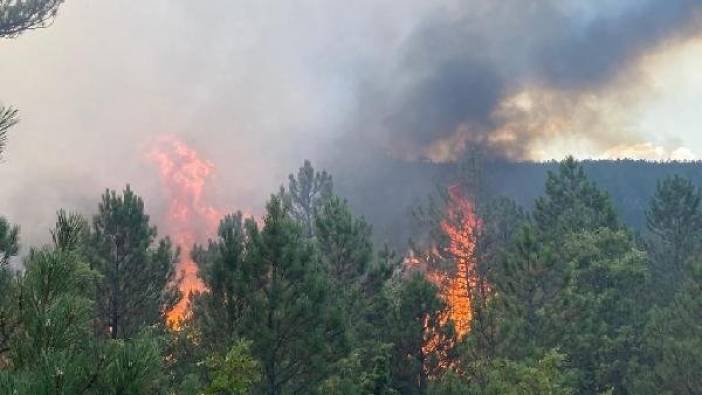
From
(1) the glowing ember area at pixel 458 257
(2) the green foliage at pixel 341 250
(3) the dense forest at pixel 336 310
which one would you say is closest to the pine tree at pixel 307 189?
(1) the glowing ember area at pixel 458 257

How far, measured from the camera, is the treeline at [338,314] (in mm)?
4211

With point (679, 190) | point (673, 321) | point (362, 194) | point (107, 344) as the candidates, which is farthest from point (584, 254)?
point (362, 194)

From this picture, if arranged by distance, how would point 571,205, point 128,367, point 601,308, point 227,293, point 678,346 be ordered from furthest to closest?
point 571,205 → point 601,308 → point 678,346 → point 227,293 → point 128,367

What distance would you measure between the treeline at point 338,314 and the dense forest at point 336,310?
1.4 inches

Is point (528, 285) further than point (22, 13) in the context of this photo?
Yes

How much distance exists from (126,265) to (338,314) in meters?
8.63

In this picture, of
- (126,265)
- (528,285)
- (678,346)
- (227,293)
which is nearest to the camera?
(227,293)

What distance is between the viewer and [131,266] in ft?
65.6

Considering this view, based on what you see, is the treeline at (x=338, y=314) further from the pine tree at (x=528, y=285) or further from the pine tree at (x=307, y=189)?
the pine tree at (x=307, y=189)

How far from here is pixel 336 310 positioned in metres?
17.4

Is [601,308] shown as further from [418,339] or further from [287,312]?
[287,312]

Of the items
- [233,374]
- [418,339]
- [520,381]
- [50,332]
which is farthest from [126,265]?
[50,332]

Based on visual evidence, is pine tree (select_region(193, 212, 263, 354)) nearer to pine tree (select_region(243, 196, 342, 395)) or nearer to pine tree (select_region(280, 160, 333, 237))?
pine tree (select_region(243, 196, 342, 395))

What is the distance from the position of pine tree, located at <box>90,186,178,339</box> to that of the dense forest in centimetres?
5
